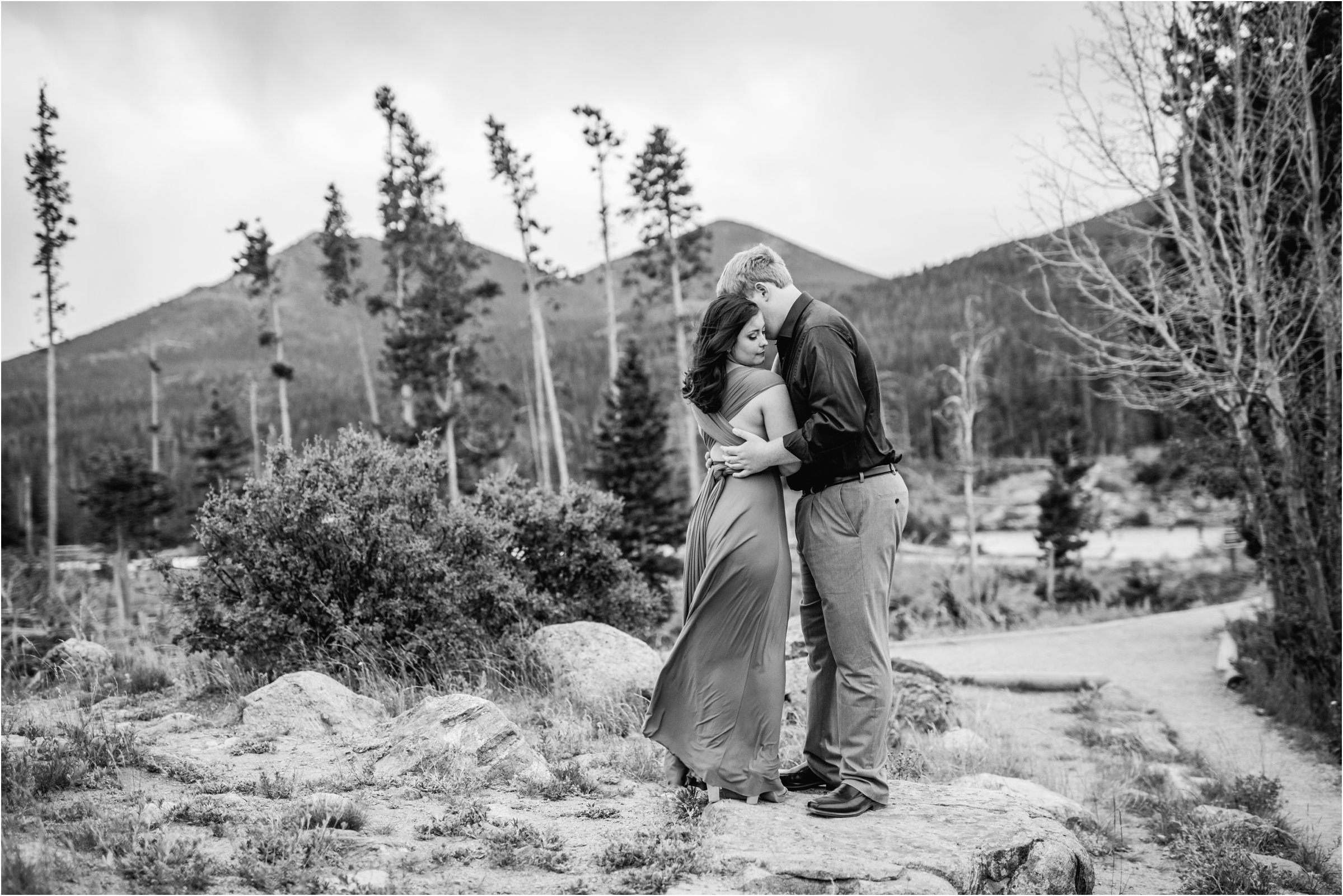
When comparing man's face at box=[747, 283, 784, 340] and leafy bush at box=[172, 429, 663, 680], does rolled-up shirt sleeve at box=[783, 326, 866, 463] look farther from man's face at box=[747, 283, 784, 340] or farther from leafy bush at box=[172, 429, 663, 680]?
leafy bush at box=[172, 429, 663, 680]

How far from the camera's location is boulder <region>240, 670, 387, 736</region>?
6.41m

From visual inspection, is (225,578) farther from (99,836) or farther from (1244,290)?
(1244,290)

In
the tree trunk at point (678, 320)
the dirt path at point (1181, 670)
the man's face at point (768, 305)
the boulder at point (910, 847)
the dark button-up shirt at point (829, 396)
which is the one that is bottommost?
the dirt path at point (1181, 670)

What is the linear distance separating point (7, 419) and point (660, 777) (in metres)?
120

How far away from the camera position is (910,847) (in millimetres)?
4344

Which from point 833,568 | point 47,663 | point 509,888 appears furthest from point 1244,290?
point 47,663

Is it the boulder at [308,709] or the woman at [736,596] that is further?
the boulder at [308,709]

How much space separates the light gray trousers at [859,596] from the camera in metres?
4.67

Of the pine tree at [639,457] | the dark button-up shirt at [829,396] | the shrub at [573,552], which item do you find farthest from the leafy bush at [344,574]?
the pine tree at [639,457]

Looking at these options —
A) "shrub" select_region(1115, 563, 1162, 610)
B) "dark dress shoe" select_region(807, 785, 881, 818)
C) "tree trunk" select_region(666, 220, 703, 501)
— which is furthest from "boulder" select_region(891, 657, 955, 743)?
"shrub" select_region(1115, 563, 1162, 610)

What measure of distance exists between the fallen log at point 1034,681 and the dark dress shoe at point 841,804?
9198 millimetres

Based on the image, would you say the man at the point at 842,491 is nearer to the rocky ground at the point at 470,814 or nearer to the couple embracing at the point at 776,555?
the couple embracing at the point at 776,555

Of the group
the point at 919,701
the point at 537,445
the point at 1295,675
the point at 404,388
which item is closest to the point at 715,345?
the point at 919,701

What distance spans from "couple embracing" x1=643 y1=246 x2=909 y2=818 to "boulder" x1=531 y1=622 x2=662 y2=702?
2.99 m
